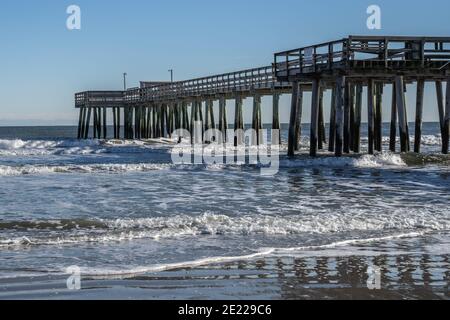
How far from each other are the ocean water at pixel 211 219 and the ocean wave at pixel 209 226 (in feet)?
0.05

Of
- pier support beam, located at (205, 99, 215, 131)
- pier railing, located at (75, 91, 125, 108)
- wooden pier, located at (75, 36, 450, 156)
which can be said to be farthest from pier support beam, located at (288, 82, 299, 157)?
pier railing, located at (75, 91, 125, 108)

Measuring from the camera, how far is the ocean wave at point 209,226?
9.96m

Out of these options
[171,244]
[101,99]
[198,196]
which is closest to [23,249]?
[171,244]

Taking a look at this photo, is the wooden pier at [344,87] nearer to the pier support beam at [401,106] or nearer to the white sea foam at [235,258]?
the pier support beam at [401,106]

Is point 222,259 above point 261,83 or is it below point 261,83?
below

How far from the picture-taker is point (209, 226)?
421 inches

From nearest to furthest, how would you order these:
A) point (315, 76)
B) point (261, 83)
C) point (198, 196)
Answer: point (198, 196) → point (315, 76) → point (261, 83)

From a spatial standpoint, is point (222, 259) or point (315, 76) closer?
point (222, 259)

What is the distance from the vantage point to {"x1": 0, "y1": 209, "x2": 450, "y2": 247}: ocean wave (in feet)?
32.7

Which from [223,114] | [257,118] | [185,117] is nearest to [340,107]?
[257,118]

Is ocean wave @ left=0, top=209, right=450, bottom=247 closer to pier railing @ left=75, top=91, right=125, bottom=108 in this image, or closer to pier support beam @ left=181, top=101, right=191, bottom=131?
pier support beam @ left=181, top=101, right=191, bottom=131

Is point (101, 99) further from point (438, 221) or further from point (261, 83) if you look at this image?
point (438, 221)

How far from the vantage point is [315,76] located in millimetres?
24391
